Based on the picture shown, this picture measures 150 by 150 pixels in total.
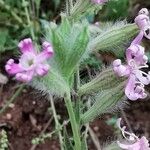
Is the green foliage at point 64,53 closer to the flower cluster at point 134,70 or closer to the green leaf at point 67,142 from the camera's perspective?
the flower cluster at point 134,70

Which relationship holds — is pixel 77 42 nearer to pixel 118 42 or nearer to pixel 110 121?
pixel 118 42

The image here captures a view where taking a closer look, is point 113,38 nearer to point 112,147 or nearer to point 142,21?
point 142,21

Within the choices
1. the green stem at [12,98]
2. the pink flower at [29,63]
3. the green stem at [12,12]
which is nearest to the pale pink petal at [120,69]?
the pink flower at [29,63]

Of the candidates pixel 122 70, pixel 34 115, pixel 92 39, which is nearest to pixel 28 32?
pixel 34 115

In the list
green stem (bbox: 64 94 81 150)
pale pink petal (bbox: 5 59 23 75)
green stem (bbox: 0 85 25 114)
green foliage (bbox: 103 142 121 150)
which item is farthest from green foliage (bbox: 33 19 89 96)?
green stem (bbox: 0 85 25 114)

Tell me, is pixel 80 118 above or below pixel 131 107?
above

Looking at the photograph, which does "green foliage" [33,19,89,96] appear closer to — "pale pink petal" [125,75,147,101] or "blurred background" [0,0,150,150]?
"pale pink petal" [125,75,147,101]
